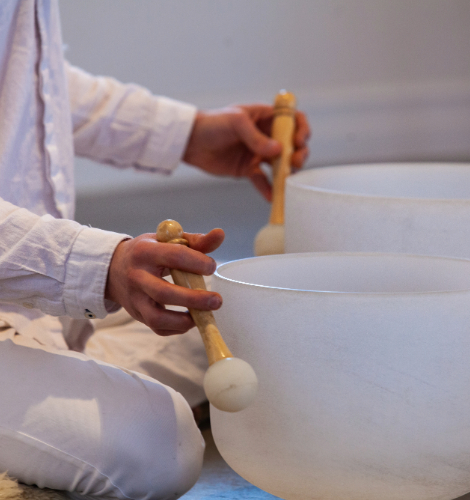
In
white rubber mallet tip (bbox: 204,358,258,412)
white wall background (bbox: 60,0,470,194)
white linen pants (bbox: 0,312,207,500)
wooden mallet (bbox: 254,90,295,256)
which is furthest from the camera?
white wall background (bbox: 60,0,470,194)

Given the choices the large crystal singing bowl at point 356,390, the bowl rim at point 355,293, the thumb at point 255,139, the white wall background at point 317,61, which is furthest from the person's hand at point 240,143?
the white wall background at point 317,61

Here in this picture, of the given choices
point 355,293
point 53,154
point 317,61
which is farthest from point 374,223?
point 317,61

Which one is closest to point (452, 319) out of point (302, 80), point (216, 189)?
point (216, 189)

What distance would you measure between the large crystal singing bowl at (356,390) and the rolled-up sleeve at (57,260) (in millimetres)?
91

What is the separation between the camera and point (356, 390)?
438mm

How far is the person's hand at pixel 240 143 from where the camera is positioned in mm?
932

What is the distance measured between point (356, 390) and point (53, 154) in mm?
384

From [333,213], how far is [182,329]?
0.79 feet

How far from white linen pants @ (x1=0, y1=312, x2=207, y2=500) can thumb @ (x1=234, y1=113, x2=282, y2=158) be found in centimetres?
44

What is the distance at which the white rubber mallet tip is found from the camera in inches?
16.0

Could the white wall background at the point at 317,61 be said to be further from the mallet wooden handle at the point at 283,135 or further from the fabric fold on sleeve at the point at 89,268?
the fabric fold on sleeve at the point at 89,268

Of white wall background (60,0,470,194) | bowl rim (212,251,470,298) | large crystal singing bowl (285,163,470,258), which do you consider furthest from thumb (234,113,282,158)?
white wall background (60,0,470,194)

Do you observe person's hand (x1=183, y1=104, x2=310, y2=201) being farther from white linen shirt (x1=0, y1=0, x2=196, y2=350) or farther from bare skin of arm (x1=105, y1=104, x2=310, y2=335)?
bare skin of arm (x1=105, y1=104, x2=310, y2=335)

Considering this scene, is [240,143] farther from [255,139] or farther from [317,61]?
[317,61]
